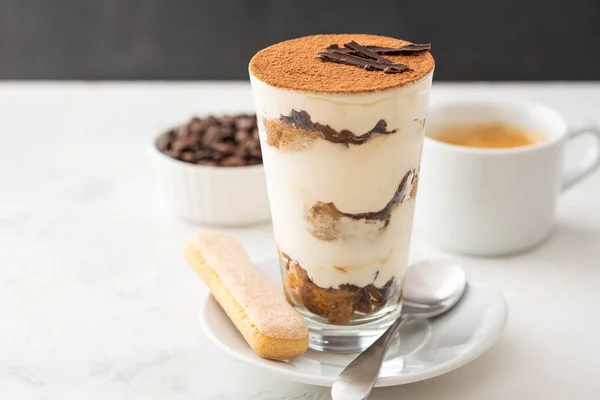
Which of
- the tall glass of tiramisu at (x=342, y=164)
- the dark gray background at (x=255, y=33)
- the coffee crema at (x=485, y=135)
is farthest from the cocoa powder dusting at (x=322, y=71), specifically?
the dark gray background at (x=255, y=33)

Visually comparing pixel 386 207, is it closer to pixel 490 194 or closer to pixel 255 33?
pixel 490 194

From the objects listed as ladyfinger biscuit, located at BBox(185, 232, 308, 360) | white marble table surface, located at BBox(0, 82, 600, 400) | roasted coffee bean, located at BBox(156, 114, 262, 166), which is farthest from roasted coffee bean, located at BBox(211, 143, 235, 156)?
ladyfinger biscuit, located at BBox(185, 232, 308, 360)

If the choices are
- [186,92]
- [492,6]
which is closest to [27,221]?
[186,92]

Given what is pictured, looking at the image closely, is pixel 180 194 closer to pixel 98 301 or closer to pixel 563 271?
pixel 98 301

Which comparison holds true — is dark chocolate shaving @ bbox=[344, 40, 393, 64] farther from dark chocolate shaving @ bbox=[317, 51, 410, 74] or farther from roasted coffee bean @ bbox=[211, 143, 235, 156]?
roasted coffee bean @ bbox=[211, 143, 235, 156]

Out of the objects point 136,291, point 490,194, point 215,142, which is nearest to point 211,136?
point 215,142
